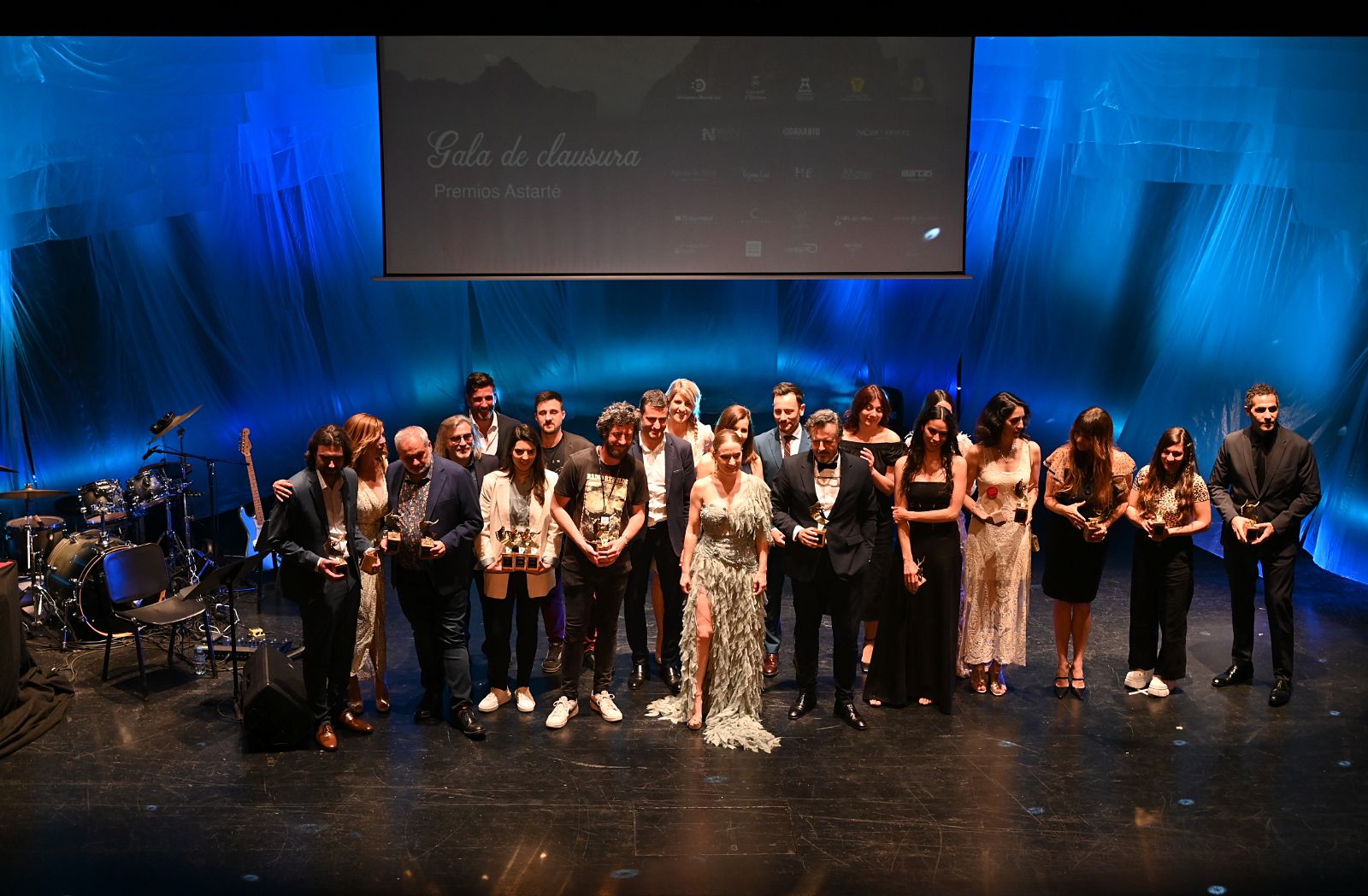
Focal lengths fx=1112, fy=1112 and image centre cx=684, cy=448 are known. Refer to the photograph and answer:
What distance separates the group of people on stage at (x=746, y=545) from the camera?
16.8ft

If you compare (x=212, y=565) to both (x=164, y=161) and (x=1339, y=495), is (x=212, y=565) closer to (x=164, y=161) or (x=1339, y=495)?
(x=164, y=161)

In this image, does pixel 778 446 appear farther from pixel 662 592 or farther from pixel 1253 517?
pixel 1253 517

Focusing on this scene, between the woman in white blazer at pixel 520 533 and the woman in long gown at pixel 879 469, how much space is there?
1528 millimetres

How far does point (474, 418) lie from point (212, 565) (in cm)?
265

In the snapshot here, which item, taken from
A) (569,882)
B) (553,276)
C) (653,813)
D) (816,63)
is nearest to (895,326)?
(816,63)

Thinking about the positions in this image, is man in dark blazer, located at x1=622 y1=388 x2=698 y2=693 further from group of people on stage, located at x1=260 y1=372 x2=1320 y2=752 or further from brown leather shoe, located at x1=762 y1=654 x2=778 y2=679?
brown leather shoe, located at x1=762 y1=654 x2=778 y2=679

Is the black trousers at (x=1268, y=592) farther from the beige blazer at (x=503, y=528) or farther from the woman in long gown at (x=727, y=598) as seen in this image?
the beige blazer at (x=503, y=528)

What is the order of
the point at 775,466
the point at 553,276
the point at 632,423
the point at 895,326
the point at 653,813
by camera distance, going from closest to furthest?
the point at 653,813
the point at 632,423
the point at 775,466
the point at 553,276
the point at 895,326

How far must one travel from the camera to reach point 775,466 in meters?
5.85

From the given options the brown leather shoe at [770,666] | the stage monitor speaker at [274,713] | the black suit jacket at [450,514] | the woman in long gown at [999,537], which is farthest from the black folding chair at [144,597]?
the woman in long gown at [999,537]

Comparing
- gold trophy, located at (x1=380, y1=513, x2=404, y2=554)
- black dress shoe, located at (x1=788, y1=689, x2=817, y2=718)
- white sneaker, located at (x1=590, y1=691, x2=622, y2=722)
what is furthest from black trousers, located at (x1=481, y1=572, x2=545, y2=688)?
black dress shoe, located at (x1=788, y1=689, x2=817, y2=718)

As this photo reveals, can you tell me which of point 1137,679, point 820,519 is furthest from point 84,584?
point 1137,679

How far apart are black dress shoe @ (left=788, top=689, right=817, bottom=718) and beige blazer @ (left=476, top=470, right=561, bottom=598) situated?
1.34 metres
